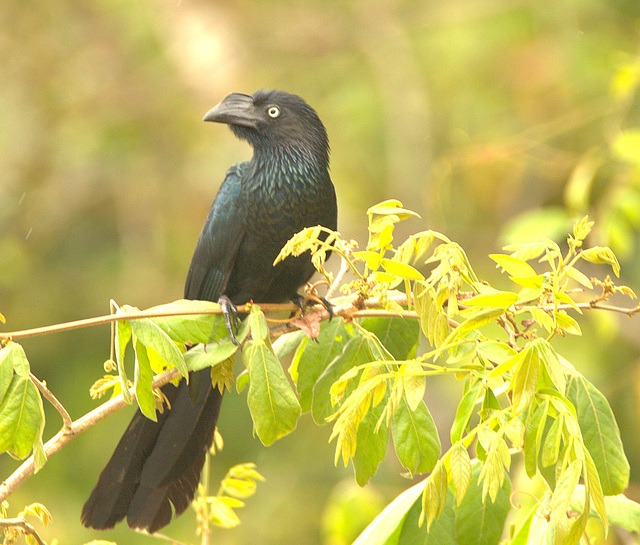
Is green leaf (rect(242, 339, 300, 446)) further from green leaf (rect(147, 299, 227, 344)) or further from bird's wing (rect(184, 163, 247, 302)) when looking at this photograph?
bird's wing (rect(184, 163, 247, 302))

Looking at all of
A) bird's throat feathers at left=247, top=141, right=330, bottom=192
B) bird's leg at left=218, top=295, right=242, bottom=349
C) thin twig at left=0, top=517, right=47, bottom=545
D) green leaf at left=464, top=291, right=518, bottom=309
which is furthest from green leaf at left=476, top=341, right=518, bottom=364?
bird's throat feathers at left=247, top=141, right=330, bottom=192

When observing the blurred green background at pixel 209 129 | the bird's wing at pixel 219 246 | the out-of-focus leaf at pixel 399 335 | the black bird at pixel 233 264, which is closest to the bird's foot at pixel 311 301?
the black bird at pixel 233 264

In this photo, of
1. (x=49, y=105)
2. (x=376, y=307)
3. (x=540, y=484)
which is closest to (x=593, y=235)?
(x=540, y=484)

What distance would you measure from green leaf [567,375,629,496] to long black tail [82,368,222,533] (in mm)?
1222

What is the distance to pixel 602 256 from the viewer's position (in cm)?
145

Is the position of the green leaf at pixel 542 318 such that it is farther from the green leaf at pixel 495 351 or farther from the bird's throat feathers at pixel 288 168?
the bird's throat feathers at pixel 288 168

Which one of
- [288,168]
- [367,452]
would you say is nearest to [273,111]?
[288,168]

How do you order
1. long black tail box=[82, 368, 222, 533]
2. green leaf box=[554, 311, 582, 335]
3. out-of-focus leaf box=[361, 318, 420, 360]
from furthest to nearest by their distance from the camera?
long black tail box=[82, 368, 222, 533] < out-of-focus leaf box=[361, 318, 420, 360] < green leaf box=[554, 311, 582, 335]

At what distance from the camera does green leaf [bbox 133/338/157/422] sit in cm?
→ 157

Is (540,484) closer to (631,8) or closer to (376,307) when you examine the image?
(376,307)

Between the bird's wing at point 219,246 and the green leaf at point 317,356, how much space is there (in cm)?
95

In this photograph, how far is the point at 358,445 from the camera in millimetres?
1631

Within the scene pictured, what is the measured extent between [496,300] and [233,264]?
1.64 meters

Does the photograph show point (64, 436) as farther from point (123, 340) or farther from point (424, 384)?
point (424, 384)
